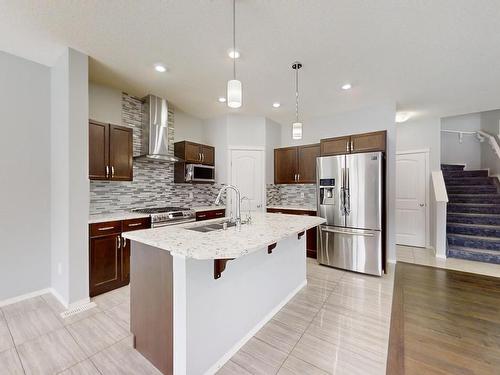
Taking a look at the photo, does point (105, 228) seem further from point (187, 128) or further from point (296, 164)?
point (296, 164)

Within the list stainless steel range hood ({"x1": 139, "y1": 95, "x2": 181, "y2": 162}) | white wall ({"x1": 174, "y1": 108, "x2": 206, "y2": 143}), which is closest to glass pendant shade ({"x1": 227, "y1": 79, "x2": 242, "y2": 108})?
stainless steel range hood ({"x1": 139, "y1": 95, "x2": 181, "y2": 162})

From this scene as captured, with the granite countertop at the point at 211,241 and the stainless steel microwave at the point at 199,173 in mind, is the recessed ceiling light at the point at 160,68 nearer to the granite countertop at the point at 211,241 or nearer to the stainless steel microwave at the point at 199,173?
the stainless steel microwave at the point at 199,173

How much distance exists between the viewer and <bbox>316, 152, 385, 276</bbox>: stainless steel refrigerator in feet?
10.9

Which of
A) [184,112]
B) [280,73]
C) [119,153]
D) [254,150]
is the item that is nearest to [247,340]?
[119,153]

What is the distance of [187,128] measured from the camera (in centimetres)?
462

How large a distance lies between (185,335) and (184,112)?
4.08 m

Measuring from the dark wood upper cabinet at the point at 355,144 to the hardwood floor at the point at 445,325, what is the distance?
79.9 inches

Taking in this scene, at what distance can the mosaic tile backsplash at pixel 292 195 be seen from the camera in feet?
15.7

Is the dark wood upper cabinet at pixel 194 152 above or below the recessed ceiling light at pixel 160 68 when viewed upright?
below

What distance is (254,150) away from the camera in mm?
4613

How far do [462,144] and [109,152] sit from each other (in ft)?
26.3

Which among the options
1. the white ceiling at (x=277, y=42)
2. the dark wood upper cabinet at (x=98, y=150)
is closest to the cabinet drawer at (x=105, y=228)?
the dark wood upper cabinet at (x=98, y=150)

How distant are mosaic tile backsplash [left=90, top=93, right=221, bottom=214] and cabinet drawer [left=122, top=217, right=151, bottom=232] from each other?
68cm

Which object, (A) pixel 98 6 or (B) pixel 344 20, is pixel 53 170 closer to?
(A) pixel 98 6
